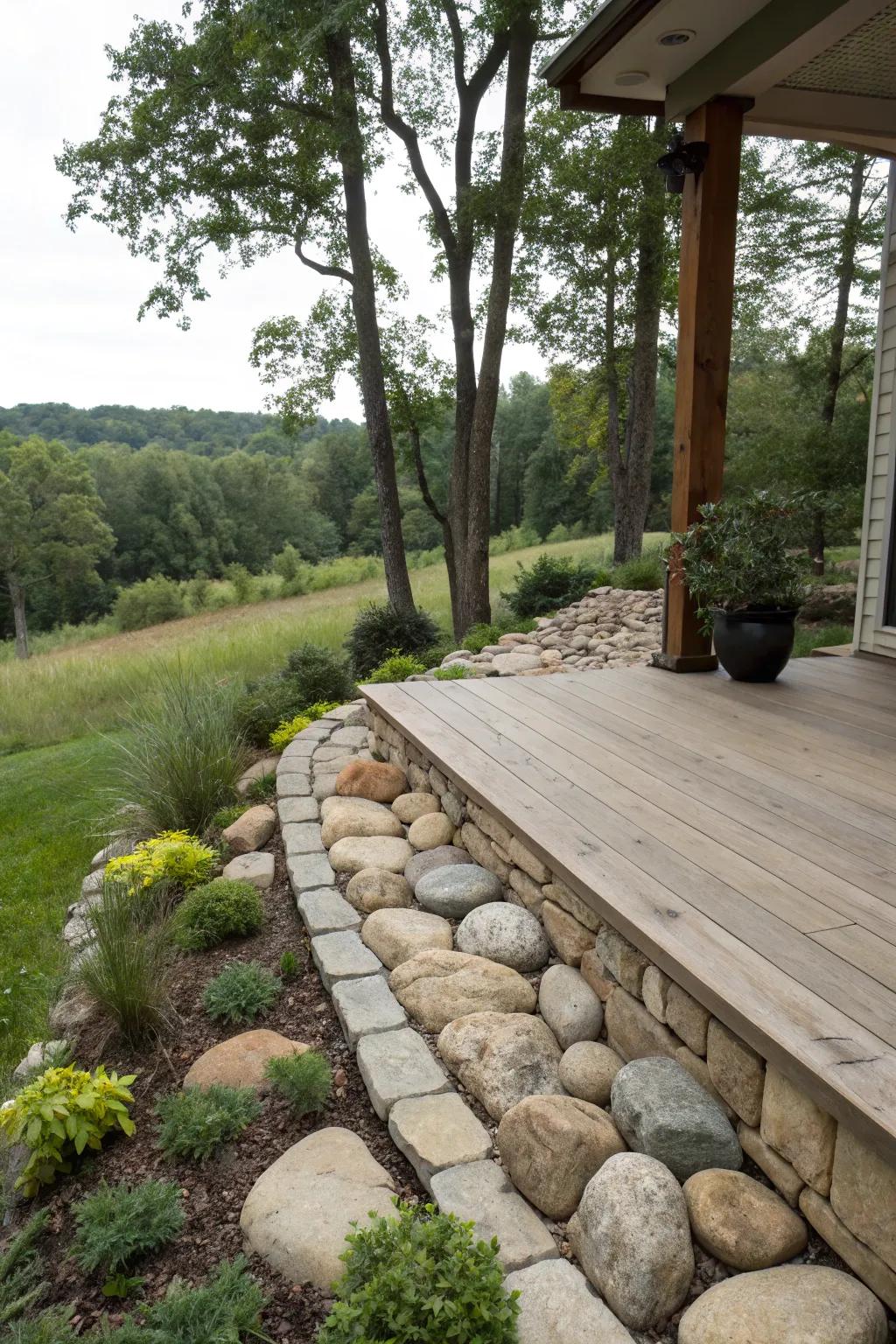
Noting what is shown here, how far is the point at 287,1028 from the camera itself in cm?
246

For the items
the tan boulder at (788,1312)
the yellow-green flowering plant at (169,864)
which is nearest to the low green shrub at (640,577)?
the yellow-green flowering plant at (169,864)

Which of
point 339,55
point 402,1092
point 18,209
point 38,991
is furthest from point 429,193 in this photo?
point 18,209

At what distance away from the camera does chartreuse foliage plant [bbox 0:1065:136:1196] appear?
6.36 feet

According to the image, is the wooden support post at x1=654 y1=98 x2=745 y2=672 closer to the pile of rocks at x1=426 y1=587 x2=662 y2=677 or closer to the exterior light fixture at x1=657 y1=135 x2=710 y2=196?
the exterior light fixture at x1=657 y1=135 x2=710 y2=196

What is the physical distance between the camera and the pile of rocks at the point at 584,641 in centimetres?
598

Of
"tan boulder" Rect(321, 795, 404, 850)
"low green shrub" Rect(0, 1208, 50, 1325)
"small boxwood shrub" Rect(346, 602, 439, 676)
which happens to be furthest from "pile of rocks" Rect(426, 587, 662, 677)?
"low green shrub" Rect(0, 1208, 50, 1325)

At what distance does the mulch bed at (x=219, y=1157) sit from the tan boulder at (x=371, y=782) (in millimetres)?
1040

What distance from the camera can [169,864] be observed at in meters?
3.36

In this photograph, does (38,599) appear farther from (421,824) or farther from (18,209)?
(421,824)

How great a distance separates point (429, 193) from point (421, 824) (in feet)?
28.0

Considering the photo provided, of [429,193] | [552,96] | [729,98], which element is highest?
[552,96]

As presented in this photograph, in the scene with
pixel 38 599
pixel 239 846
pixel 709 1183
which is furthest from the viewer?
pixel 38 599

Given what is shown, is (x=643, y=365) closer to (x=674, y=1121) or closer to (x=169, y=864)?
(x=169, y=864)

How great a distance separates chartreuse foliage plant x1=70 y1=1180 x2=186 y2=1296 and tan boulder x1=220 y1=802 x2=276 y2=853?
1.94 m
